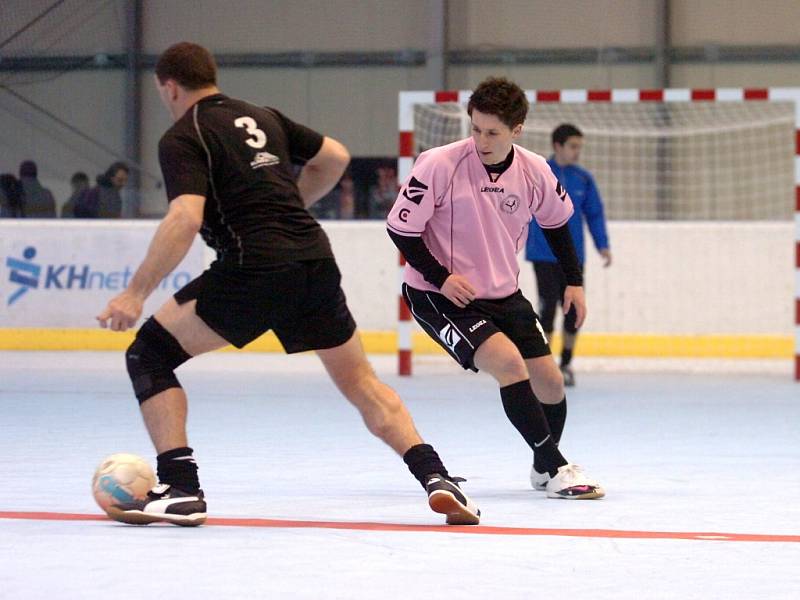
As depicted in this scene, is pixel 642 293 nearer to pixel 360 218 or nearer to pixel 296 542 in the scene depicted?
pixel 360 218

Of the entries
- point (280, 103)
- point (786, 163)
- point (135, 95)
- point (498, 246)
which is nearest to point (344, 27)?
point (280, 103)

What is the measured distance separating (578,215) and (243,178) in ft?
19.9

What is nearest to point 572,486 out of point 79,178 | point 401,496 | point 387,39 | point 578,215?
point 401,496

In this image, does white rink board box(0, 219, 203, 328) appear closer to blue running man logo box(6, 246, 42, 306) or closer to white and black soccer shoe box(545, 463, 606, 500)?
blue running man logo box(6, 246, 42, 306)

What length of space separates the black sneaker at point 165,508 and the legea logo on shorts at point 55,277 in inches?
354

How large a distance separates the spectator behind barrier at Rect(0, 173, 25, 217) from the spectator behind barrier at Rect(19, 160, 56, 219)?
0.05 m

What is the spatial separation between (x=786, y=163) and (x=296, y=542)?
13.1 m

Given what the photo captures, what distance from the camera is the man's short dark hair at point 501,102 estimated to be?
19.2ft

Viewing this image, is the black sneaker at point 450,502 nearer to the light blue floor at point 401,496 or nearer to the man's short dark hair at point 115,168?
the light blue floor at point 401,496

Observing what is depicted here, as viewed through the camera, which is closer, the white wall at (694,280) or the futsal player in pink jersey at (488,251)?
the futsal player in pink jersey at (488,251)

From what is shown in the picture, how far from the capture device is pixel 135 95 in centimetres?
1817

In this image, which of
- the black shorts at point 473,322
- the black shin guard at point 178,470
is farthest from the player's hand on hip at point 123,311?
the black shorts at point 473,322

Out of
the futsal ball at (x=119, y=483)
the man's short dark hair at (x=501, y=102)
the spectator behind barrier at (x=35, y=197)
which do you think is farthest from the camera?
the spectator behind barrier at (x=35, y=197)

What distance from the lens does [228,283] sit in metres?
5.32
